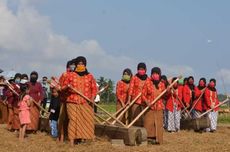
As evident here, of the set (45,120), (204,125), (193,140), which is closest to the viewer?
(193,140)

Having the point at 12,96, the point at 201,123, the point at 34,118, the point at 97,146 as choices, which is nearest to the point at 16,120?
the point at 34,118

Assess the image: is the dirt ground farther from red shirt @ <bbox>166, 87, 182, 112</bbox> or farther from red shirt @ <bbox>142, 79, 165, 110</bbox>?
red shirt @ <bbox>166, 87, 182, 112</bbox>

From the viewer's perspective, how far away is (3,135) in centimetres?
1318

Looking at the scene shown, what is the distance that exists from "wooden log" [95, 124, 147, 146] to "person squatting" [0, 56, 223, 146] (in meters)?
0.43

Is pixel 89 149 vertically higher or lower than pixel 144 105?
lower

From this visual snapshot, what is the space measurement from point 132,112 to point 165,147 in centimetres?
223

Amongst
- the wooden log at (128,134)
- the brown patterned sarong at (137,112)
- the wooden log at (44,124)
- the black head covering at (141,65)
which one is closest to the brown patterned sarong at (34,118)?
the wooden log at (44,124)

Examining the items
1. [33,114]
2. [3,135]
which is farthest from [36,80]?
[3,135]

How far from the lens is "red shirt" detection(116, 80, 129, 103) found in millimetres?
13859

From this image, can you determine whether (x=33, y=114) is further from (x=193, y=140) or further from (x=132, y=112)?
(x=193, y=140)

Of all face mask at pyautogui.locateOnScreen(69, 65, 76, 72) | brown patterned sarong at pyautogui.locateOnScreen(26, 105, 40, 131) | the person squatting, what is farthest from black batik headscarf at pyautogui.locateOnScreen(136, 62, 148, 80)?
brown patterned sarong at pyautogui.locateOnScreen(26, 105, 40, 131)

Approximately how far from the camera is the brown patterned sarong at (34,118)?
13711mm

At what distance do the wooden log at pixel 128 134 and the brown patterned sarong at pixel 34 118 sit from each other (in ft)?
10.2

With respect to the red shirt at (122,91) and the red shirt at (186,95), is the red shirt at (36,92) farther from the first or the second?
the red shirt at (186,95)
